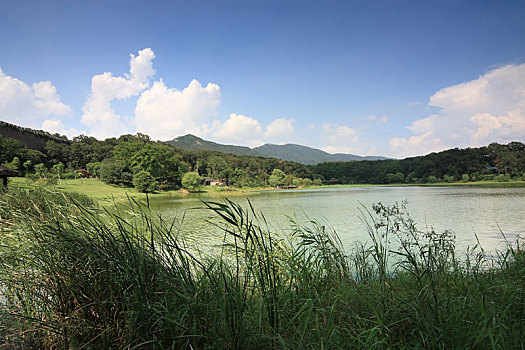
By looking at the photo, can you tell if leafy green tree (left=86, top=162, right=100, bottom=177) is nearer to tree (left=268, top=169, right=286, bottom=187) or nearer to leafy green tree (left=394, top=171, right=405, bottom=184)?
tree (left=268, top=169, right=286, bottom=187)

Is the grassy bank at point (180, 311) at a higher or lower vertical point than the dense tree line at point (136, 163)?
lower

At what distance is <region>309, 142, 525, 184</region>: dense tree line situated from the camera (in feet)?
203

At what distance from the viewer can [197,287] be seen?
2.00 metres

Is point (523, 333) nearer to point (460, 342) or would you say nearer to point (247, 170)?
point (460, 342)

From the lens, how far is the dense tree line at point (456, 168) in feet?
203

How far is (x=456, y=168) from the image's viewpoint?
67.6 m

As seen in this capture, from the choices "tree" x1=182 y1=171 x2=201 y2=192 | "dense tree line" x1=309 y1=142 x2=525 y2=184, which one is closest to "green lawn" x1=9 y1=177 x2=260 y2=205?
"tree" x1=182 y1=171 x2=201 y2=192

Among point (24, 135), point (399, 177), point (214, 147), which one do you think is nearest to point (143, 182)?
point (24, 135)

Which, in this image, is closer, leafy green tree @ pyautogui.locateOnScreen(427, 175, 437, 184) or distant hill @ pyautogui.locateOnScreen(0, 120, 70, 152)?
distant hill @ pyautogui.locateOnScreen(0, 120, 70, 152)

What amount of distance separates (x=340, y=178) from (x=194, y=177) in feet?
184

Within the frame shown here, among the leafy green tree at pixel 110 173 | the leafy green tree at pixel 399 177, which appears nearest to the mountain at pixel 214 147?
the leafy green tree at pixel 399 177

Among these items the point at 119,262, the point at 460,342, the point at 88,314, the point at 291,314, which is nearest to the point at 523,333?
the point at 460,342

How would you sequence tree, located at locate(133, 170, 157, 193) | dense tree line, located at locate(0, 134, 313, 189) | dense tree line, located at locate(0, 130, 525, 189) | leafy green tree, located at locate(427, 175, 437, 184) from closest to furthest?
tree, located at locate(133, 170, 157, 193) < dense tree line, located at locate(0, 134, 313, 189) < dense tree line, located at locate(0, 130, 525, 189) < leafy green tree, located at locate(427, 175, 437, 184)

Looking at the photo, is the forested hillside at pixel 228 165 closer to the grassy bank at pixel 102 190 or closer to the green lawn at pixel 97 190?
the grassy bank at pixel 102 190
